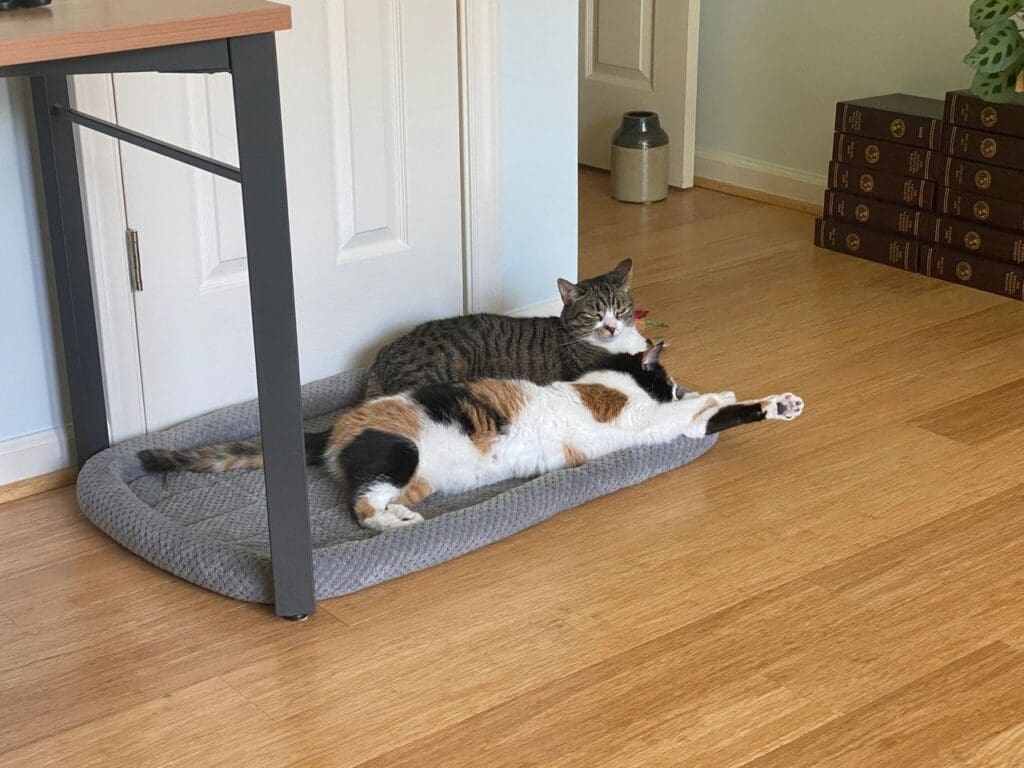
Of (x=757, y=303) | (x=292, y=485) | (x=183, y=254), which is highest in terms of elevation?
(x=183, y=254)

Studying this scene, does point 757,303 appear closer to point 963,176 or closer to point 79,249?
point 963,176

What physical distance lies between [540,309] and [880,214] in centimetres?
112

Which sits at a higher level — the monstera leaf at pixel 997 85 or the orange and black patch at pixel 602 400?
the monstera leaf at pixel 997 85

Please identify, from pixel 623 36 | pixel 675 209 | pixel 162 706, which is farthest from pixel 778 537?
pixel 623 36

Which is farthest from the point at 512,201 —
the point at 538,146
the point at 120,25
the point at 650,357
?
the point at 120,25

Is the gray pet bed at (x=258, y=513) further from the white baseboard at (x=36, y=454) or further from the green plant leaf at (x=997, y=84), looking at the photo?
the green plant leaf at (x=997, y=84)

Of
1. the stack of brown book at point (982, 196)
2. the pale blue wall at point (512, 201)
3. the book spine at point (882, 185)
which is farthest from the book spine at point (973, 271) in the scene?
the pale blue wall at point (512, 201)

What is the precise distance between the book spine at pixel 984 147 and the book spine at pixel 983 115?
0.02 meters

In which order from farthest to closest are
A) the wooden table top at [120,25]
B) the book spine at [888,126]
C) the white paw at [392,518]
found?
the book spine at [888,126] → the white paw at [392,518] → the wooden table top at [120,25]

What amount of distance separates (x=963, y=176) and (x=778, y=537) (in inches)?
59.9

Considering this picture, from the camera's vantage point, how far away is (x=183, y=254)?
2.26 meters

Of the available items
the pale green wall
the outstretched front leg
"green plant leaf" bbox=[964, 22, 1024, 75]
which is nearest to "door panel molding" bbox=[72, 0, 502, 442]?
the outstretched front leg

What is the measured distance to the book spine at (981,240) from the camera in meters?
3.09

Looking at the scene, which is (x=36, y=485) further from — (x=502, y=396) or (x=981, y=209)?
(x=981, y=209)
